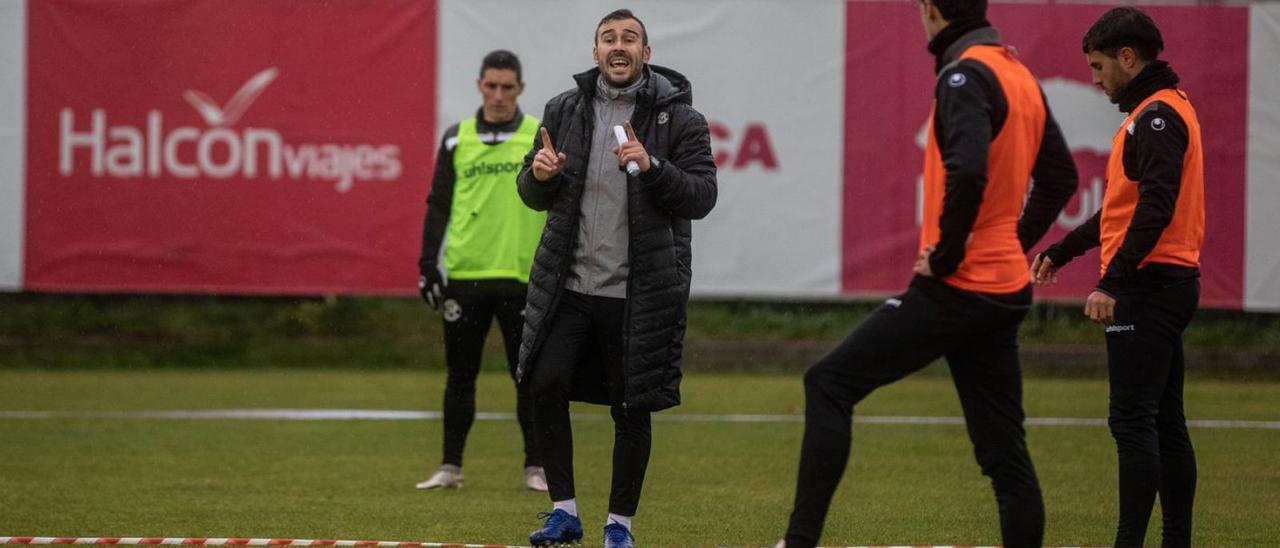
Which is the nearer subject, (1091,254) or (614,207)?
(614,207)

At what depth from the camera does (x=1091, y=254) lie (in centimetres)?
1375

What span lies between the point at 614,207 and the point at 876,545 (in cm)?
160

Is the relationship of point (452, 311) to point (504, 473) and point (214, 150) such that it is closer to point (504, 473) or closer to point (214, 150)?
point (504, 473)

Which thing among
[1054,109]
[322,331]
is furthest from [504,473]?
[322,331]

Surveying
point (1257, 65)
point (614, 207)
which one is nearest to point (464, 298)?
point (614, 207)

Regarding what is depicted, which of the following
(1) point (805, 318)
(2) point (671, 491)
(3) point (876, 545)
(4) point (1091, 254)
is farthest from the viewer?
(1) point (805, 318)

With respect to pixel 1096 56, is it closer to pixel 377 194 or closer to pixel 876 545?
pixel 876 545

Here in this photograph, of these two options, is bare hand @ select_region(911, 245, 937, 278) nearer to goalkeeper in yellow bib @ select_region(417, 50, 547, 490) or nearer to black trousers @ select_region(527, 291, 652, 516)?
black trousers @ select_region(527, 291, 652, 516)

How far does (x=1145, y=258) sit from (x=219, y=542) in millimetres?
3304

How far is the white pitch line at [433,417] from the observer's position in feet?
37.5

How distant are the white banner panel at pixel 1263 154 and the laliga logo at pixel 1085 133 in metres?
1.11

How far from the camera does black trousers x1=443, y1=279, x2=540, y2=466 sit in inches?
332

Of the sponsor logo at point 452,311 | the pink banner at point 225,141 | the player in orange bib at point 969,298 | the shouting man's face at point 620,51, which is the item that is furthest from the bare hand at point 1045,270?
the pink banner at point 225,141

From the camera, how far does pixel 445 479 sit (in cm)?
841
